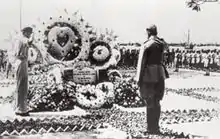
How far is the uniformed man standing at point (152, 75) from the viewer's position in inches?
93.3

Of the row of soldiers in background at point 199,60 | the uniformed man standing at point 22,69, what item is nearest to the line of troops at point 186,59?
the row of soldiers in background at point 199,60

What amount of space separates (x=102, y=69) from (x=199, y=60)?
2.06ft

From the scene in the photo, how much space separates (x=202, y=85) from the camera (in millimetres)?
2555

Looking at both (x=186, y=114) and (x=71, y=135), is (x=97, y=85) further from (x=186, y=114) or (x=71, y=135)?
(x=186, y=114)

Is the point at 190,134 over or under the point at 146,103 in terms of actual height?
under

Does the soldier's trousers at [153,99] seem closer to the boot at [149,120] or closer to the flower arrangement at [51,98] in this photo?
the boot at [149,120]

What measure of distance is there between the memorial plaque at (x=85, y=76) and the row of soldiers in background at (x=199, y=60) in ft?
1.65

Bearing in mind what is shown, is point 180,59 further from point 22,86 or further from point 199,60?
point 22,86

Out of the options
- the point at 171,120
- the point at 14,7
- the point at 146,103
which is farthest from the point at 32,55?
the point at 171,120

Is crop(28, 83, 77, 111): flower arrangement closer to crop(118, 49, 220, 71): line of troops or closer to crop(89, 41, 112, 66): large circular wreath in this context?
crop(89, 41, 112, 66): large circular wreath

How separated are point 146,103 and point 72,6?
0.69 m

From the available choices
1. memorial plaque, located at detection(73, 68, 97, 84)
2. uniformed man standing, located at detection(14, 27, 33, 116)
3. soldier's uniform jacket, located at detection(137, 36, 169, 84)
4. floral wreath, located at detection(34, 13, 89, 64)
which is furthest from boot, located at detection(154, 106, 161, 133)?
uniformed man standing, located at detection(14, 27, 33, 116)

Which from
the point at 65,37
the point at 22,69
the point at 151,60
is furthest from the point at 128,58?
the point at 22,69

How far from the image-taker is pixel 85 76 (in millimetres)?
2371
